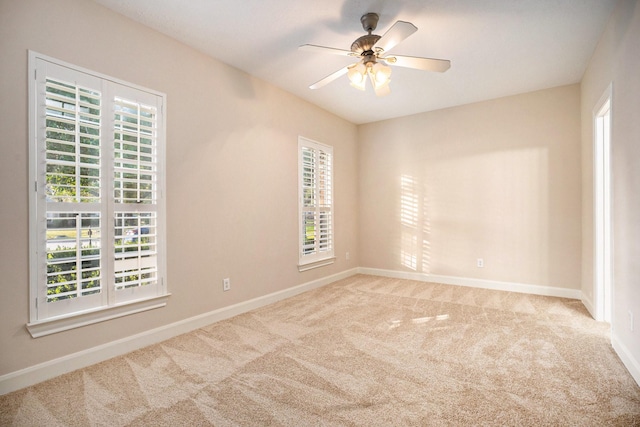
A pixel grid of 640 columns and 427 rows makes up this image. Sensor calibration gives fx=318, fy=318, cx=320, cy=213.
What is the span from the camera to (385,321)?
3273 millimetres

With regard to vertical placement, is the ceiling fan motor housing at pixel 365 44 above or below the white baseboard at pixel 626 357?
above

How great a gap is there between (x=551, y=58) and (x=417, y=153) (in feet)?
7.06

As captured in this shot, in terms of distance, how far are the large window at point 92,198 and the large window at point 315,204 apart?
202 centimetres

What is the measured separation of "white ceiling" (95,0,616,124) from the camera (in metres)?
2.46

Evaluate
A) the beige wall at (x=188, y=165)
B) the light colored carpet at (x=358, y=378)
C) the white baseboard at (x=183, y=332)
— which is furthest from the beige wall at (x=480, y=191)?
the beige wall at (x=188, y=165)

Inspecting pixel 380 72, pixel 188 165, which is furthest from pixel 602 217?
pixel 188 165

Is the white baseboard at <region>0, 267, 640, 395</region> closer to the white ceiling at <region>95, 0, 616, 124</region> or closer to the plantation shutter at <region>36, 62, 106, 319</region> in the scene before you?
the plantation shutter at <region>36, 62, 106, 319</region>

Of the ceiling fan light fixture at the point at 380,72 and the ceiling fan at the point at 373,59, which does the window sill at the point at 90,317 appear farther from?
the ceiling fan light fixture at the point at 380,72

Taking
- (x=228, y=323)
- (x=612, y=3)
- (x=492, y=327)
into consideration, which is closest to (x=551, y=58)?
(x=612, y=3)

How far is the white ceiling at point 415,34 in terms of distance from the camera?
96.7 inches

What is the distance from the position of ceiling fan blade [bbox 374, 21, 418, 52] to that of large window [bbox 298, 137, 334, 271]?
7.22ft

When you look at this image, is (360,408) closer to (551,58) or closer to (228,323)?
(228,323)

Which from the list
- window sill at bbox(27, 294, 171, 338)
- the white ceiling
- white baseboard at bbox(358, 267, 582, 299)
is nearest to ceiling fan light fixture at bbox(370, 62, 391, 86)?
the white ceiling

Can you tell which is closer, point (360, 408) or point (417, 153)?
point (360, 408)
